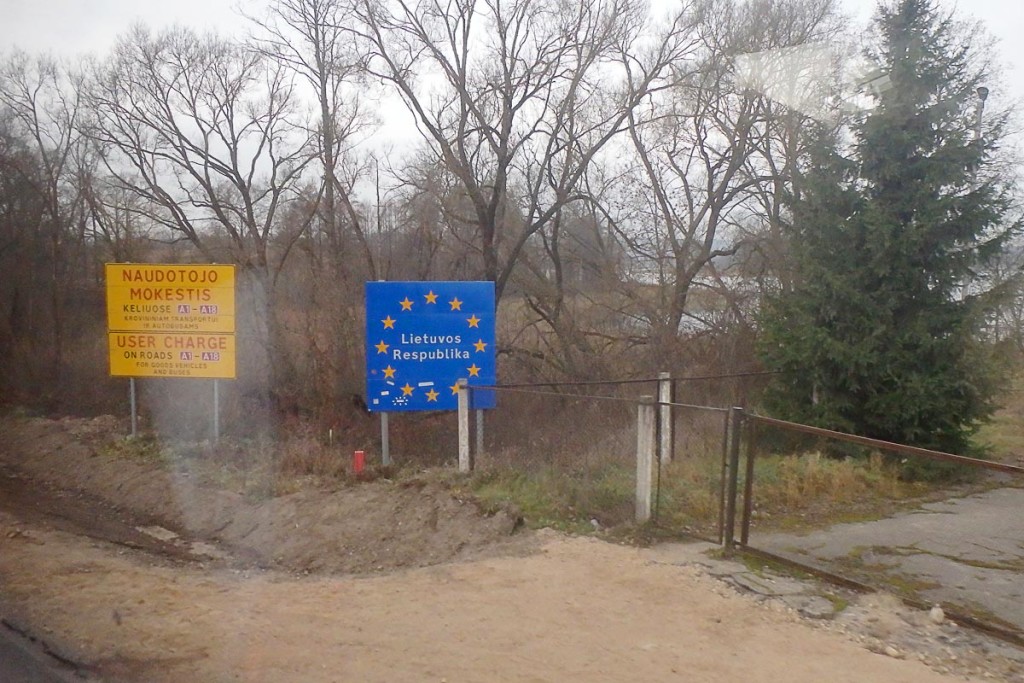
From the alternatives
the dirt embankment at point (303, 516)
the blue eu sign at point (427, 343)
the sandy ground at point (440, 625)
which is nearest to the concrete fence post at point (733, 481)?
the sandy ground at point (440, 625)

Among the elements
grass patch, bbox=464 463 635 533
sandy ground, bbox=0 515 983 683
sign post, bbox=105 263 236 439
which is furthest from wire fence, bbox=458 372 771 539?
sign post, bbox=105 263 236 439

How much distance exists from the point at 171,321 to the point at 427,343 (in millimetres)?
5088

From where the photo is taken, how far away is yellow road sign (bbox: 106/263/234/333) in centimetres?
1484

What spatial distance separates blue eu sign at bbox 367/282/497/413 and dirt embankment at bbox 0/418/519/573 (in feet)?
4.85

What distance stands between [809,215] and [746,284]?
8.53 metres

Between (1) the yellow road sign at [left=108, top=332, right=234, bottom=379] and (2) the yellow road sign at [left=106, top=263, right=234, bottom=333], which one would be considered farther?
(1) the yellow road sign at [left=108, top=332, right=234, bottom=379]

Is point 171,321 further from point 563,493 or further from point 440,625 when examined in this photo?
point 440,625

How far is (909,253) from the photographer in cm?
1322

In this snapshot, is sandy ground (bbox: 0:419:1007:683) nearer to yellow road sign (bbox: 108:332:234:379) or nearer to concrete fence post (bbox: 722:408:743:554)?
concrete fence post (bbox: 722:408:743:554)

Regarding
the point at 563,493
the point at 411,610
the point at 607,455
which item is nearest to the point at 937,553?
the point at 563,493

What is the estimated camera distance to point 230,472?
1316cm

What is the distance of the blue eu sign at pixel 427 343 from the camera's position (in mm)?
12414

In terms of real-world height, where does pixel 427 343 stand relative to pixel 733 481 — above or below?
above

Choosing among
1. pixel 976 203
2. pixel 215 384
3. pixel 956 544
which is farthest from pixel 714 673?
pixel 215 384
